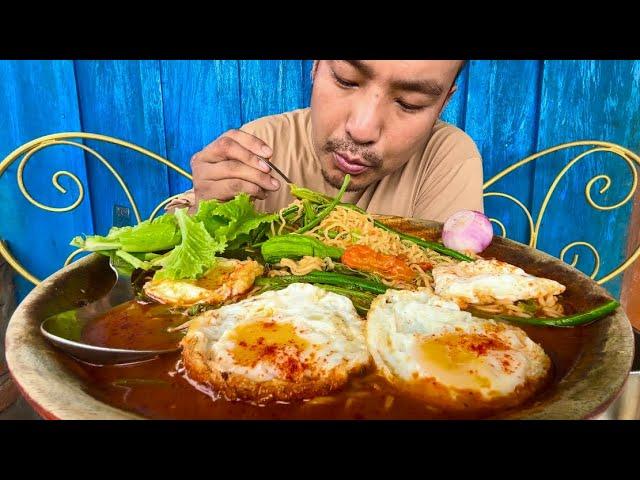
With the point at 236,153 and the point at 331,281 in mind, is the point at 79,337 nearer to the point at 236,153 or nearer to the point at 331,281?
the point at 331,281

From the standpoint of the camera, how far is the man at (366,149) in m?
2.20

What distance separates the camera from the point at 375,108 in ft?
7.63

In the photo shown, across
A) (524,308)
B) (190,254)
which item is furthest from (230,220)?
(524,308)

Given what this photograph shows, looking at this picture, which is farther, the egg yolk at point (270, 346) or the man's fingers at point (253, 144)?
the man's fingers at point (253, 144)

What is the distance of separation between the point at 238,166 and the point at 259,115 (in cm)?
90

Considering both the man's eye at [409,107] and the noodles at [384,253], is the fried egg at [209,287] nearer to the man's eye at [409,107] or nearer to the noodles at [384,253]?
the noodles at [384,253]

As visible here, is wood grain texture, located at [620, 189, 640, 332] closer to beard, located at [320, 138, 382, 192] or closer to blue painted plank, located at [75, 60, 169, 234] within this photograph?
beard, located at [320, 138, 382, 192]

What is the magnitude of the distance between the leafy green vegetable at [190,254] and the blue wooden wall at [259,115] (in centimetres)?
138

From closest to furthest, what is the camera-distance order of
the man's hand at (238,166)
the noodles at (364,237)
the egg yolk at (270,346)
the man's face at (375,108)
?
1. the egg yolk at (270,346)
2. the noodles at (364,237)
3. the man's hand at (238,166)
4. the man's face at (375,108)

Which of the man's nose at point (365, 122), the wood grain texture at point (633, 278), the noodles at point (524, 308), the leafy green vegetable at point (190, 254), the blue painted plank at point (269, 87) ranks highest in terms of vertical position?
the blue painted plank at point (269, 87)

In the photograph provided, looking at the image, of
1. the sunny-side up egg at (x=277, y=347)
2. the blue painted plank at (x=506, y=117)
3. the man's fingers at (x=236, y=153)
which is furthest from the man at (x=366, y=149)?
the sunny-side up egg at (x=277, y=347)

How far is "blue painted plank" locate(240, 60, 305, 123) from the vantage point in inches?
112

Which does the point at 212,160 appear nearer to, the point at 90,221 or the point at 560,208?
the point at 90,221
